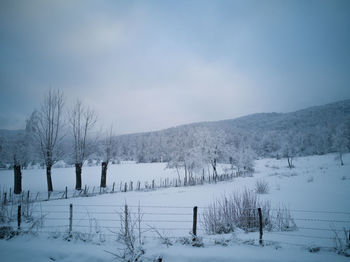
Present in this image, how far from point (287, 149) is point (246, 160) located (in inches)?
542

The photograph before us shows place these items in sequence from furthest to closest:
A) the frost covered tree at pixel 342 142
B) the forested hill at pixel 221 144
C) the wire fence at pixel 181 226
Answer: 1. the frost covered tree at pixel 342 142
2. the forested hill at pixel 221 144
3. the wire fence at pixel 181 226

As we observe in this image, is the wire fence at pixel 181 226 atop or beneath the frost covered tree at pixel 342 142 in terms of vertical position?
beneath

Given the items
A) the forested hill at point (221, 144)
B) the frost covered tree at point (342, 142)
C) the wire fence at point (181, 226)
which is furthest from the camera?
the frost covered tree at point (342, 142)

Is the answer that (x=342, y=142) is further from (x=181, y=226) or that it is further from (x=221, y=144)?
(x=181, y=226)

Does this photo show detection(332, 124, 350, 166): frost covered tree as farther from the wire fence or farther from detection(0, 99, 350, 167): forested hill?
the wire fence

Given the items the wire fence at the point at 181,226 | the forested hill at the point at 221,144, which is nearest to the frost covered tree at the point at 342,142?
the forested hill at the point at 221,144

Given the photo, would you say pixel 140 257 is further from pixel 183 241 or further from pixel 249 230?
pixel 249 230

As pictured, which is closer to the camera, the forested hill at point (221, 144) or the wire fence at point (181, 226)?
the wire fence at point (181, 226)

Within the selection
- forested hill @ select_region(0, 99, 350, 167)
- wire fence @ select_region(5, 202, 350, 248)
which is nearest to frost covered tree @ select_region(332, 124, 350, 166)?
forested hill @ select_region(0, 99, 350, 167)

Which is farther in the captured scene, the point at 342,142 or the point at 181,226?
the point at 342,142

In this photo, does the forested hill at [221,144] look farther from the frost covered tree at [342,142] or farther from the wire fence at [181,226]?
the wire fence at [181,226]

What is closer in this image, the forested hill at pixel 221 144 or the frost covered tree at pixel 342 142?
the forested hill at pixel 221 144

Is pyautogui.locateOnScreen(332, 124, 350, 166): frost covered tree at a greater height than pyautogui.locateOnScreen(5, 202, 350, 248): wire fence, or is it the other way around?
pyautogui.locateOnScreen(332, 124, 350, 166): frost covered tree

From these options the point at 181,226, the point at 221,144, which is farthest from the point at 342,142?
the point at 181,226
